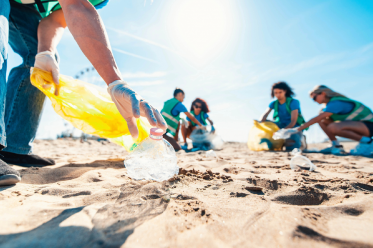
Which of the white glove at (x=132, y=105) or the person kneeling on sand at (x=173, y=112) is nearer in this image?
the white glove at (x=132, y=105)

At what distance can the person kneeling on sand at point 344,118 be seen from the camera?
3.53 m

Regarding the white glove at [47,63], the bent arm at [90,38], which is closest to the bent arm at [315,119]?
the bent arm at [90,38]

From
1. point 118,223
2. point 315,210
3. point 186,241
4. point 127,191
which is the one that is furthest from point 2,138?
point 315,210

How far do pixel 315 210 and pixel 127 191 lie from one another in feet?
2.90

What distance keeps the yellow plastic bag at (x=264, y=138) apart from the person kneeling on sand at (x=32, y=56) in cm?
331

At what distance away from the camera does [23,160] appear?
1.74 metres

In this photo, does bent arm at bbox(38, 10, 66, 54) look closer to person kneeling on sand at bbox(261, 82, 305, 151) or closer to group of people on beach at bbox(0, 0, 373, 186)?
group of people on beach at bbox(0, 0, 373, 186)

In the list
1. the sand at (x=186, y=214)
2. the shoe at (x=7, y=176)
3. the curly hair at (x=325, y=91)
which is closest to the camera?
the sand at (x=186, y=214)

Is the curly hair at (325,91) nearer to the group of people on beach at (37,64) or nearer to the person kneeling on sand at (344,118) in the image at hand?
the person kneeling on sand at (344,118)

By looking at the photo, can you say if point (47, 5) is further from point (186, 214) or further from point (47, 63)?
point (186, 214)

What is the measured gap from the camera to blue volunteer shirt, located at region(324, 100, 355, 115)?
3664 mm

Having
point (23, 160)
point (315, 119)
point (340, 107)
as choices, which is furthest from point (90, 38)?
point (340, 107)

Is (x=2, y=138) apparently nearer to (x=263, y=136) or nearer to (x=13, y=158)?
(x=13, y=158)

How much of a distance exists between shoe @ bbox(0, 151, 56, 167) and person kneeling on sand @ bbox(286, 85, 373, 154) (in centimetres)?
378
